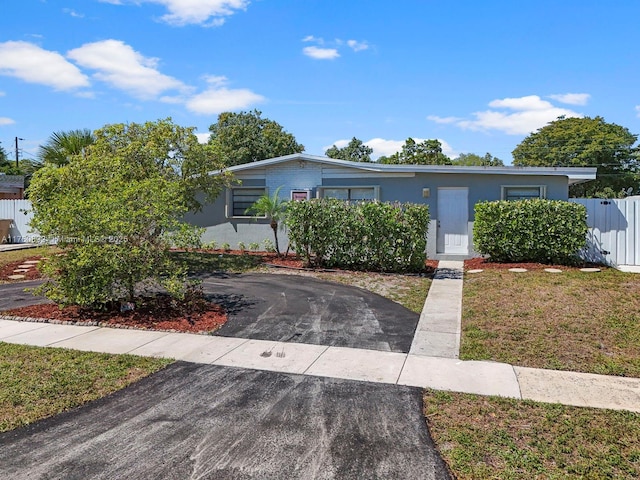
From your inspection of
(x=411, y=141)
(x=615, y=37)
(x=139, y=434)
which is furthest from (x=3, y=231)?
(x=411, y=141)

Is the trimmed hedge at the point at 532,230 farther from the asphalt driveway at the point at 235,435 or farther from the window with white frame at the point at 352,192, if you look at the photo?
the asphalt driveway at the point at 235,435

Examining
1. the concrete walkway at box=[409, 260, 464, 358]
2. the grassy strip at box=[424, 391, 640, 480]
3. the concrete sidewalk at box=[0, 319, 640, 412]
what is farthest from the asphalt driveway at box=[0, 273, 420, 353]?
the grassy strip at box=[424, 391, 640, 480]

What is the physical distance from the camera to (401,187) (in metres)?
14.5

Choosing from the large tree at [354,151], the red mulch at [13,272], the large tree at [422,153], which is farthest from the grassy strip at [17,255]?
the large tree at [354,151]

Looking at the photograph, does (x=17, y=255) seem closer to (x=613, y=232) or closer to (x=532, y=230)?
(x=532, y=230)

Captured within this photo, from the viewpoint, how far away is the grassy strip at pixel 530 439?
3.09 m

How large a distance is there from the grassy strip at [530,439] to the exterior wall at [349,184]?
10.3m

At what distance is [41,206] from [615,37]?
51.5 ft

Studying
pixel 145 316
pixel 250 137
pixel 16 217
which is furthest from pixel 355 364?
pixel 250 137

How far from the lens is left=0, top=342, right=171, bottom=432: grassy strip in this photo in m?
4.08

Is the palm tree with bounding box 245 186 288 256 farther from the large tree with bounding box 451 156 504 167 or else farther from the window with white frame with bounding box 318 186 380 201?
the large tree with bounding box 451 156 504 167

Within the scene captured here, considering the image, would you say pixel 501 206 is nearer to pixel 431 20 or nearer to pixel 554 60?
pixel 431 20

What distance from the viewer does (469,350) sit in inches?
228

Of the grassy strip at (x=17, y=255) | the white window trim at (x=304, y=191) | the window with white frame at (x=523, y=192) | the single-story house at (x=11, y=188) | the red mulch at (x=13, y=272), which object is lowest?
the red mulch at (x=13, y=272)
